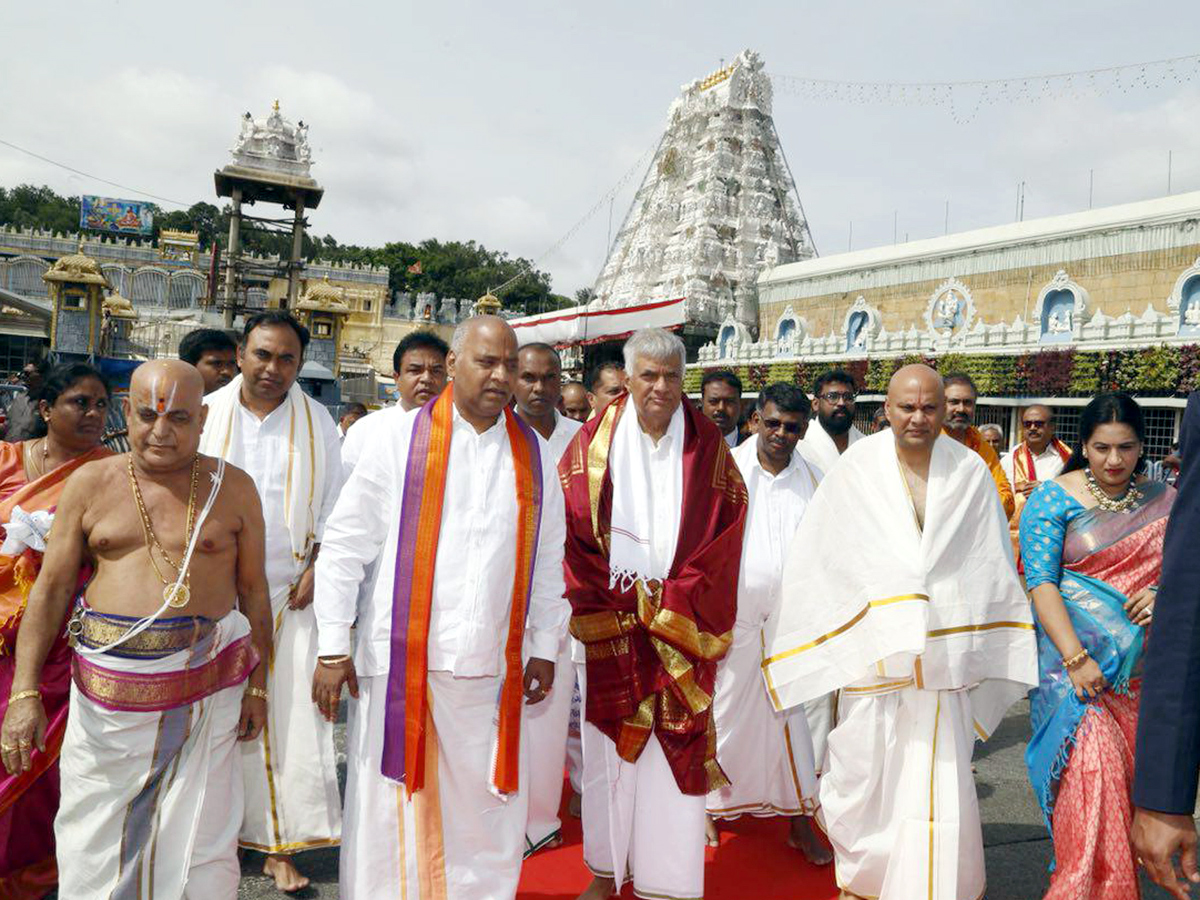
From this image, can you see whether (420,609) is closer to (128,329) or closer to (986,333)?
(986,333)

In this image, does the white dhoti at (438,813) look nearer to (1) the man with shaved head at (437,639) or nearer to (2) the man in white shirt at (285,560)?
(1) the man with shaved head at (437,639)

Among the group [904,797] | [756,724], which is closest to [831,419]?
[756,724]

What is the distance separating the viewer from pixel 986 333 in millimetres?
18578

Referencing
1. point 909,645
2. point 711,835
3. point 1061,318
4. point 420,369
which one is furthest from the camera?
point 1061,318

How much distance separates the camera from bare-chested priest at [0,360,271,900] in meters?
2.44

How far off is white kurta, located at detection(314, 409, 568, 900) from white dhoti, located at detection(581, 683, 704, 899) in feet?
1.42

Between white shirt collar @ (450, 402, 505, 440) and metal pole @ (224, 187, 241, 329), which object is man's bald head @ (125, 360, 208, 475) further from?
metal pole @ (224, 187, 241, 329)

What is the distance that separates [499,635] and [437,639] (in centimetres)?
21

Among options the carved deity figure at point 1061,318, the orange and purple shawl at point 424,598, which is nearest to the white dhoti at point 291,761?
the orange and purple shawl at point 424,598

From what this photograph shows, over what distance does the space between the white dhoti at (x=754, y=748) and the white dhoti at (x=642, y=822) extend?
0.70m

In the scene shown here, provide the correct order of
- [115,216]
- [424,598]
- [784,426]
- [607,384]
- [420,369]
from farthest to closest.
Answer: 1. [115,216]
2. [607,384]
3. [420,369]
4. [784,426]
5. [424,598]

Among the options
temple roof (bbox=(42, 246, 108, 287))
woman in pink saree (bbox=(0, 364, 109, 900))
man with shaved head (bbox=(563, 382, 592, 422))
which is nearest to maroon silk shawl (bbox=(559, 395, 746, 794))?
woman in pink saree (bbox=(0, 364, 109, 900))

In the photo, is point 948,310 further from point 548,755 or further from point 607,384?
point 548,755

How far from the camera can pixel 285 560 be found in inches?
133
